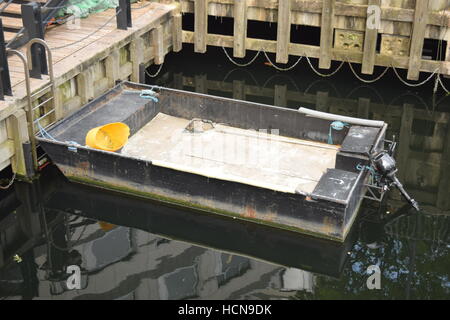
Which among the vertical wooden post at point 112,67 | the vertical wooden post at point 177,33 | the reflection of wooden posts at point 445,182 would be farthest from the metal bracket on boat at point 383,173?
the vertical wooden post at point 177,33

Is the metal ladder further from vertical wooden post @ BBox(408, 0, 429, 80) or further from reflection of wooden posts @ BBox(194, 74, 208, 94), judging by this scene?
vertical wooden post @ BBox(408, 0, 429, 80)

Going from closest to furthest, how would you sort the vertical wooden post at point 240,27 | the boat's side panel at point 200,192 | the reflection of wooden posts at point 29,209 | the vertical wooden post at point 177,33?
1. the boat's side panel at point 200,192
2. the reflection of wooden posts at point 29,209
3. the vertical wooden post at point 240,27
4. the vertical wooden post at point 177,33

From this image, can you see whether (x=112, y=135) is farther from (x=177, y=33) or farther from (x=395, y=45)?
(x=395, y=45)

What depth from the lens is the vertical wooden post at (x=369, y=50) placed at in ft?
50.5

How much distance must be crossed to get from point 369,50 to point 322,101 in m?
1.49

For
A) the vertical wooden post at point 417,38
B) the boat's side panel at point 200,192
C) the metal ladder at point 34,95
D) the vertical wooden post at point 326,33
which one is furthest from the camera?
the vertical wooden post at point 326,33

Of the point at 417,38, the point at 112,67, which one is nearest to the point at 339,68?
the point at 417,38

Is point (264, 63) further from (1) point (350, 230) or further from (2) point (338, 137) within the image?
(1) point (350, 230)

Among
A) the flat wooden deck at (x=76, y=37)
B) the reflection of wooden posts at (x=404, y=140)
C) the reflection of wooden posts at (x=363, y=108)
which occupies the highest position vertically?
the flat wooden deck at (x=76, y=37)

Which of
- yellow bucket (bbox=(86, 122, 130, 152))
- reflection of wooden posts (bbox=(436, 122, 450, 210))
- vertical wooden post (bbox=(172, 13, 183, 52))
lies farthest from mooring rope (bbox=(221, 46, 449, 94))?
yellow bucket (bbox=(86, 122, 130, 152))

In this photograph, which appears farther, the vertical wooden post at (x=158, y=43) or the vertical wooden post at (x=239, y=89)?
the vertical wooden post at (x=239, y=89)

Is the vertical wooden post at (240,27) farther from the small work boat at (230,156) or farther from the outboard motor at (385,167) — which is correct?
the outboard motor at (385,167)

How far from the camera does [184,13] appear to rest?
17875mm

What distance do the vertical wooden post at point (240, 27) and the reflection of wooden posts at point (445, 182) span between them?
502 centimetres
